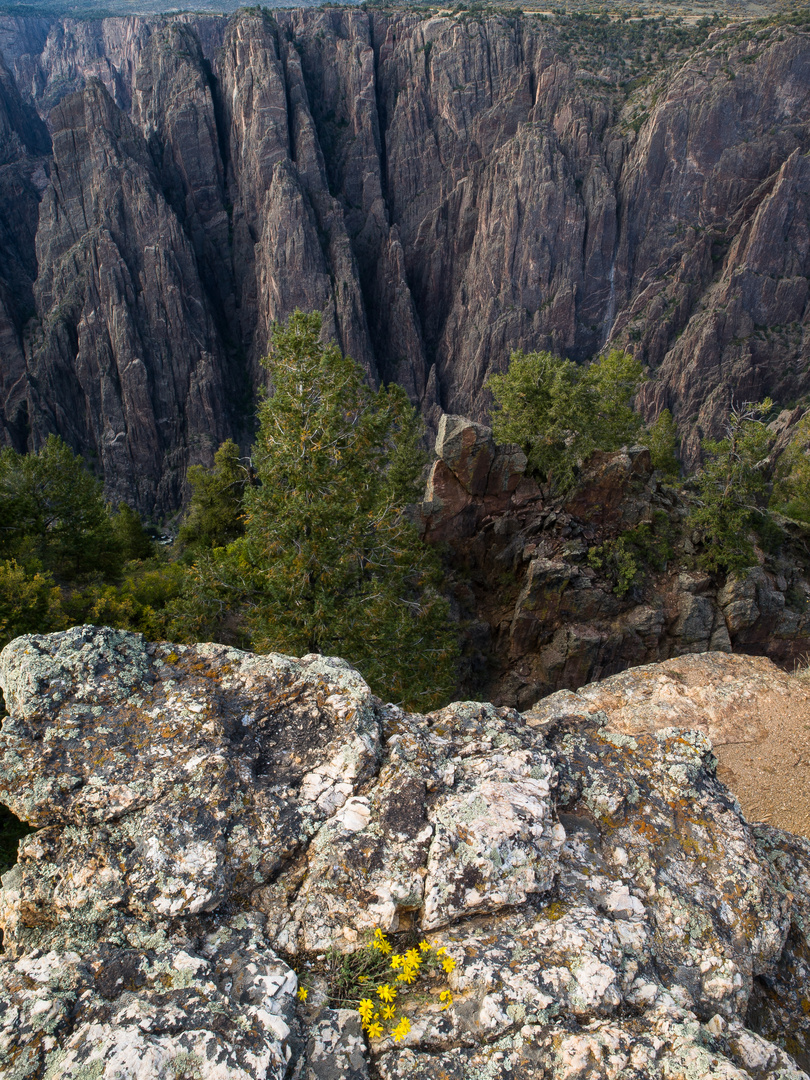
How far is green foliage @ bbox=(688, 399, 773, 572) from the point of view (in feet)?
70.5

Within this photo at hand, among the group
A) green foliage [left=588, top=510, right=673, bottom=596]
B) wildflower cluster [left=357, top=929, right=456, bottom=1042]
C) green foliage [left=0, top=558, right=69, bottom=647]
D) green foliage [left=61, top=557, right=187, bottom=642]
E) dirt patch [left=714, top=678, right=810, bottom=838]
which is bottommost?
green foliage [left=588, top=510, right=673, bottom=596]

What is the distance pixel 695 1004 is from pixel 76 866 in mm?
3377

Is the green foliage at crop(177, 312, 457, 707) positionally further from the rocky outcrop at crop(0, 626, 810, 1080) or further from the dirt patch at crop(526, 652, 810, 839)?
the rocky outcrop at crop(0, 626, 810, 1080)

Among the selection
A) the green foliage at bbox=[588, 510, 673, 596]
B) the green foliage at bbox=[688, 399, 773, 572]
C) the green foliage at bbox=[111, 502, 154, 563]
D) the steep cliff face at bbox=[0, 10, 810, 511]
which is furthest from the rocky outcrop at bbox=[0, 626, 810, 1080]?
the steep cliff face at bbox=[0, 10, 810, 511]

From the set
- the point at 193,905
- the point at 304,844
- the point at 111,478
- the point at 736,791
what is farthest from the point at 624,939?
the point at 111,478

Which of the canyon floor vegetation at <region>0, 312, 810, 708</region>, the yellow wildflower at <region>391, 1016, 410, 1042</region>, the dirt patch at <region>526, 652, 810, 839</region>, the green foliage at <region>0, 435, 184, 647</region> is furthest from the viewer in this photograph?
the green foliage at <region>0, 435, 184, 647</region>

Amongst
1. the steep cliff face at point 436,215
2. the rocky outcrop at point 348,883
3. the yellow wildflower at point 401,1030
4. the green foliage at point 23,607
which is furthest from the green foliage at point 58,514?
the steep cliff face at point 436,215

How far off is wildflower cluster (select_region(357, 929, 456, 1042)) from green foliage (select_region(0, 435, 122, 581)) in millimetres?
18579

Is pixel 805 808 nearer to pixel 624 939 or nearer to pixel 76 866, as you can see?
pixel 624 939

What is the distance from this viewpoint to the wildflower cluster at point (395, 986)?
9.18ft

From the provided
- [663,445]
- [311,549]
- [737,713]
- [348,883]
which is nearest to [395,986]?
[348,883]

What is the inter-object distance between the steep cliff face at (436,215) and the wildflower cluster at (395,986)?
86056 millimetres

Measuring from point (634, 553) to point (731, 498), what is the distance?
13.0 ft

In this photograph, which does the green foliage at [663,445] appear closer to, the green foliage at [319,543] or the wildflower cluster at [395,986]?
the green foliage at [319,543]
